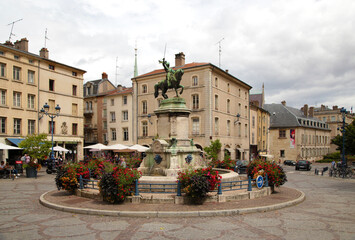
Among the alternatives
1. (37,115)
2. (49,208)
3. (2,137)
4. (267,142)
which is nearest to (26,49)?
(37,115)

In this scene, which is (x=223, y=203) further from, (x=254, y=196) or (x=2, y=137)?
(x=2, y=137)

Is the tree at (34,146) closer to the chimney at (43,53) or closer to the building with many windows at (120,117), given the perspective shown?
the chimney at (43,53)

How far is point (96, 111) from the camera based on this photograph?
148 feet

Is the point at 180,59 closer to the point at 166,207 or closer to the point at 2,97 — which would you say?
the point at 2,97

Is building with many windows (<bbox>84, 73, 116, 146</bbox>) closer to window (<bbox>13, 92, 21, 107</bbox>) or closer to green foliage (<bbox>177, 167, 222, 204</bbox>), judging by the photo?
window (<bbox>13, 92, 21, 107</bbox>)

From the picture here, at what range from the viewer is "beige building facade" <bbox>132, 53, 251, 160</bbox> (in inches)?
1361

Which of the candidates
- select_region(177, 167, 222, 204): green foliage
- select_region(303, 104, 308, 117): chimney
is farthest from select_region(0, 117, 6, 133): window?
select_region(303, 104, 308, 117): chimney

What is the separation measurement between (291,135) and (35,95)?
43185 mm

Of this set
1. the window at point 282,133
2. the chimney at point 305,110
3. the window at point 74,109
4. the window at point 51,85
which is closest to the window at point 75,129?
the window at point 74,109

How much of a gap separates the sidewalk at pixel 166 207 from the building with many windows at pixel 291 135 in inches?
1843

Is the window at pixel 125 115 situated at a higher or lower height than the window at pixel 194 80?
lower

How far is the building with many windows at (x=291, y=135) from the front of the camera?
54969 mm

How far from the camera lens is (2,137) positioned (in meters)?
28.0

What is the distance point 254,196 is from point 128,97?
1273 inches
